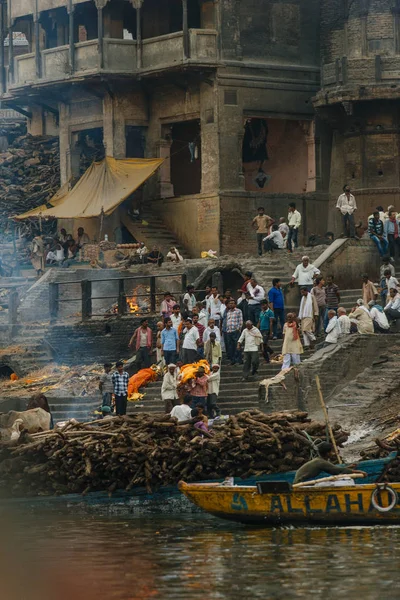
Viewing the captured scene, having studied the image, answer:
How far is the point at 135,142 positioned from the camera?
156 feet

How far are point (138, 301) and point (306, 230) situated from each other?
658 centimetres

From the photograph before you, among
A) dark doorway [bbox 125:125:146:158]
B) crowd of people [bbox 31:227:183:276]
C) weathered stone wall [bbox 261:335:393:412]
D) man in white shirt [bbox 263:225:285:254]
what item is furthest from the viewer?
dark doorway [bbox 125:125:146:158]

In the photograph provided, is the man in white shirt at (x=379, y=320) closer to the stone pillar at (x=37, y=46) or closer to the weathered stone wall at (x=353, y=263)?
the weathered stone wall at (x=353, y=263)

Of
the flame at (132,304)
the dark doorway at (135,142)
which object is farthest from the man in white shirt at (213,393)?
the dark doorway at (135,142)

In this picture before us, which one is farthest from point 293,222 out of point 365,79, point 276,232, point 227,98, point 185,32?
point 185,32

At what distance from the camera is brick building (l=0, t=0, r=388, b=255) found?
143 feet

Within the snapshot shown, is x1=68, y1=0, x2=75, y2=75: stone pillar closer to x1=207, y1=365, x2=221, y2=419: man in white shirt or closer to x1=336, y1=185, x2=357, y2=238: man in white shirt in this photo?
x1=336, y1=185, x2=357, y2=238: man in white shirt

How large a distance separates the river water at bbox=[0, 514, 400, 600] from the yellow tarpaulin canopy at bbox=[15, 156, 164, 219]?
18713 mm

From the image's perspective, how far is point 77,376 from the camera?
122 feet

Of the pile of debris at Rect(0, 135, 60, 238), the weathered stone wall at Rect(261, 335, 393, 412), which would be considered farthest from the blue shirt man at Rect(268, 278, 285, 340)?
the pile of debris at Rect(0, 135, 60, 238)

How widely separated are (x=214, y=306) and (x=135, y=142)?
42.6ft

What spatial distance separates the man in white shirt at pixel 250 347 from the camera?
1288 inches

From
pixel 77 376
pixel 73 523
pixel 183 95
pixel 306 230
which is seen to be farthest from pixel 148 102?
pixel 73 523

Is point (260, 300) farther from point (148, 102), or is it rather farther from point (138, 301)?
point (148, 102)
